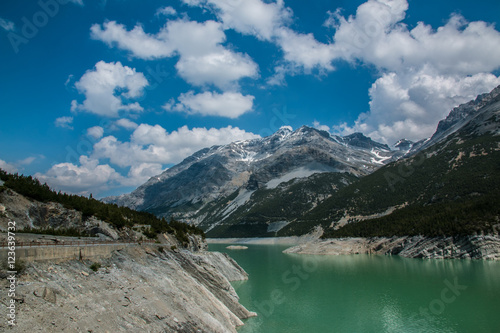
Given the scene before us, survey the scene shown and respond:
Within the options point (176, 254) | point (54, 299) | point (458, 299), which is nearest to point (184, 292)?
point (176, 254)

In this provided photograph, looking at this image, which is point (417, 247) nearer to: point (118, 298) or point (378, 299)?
point (378, 299)

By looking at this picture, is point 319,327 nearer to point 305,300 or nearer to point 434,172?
point 305,300

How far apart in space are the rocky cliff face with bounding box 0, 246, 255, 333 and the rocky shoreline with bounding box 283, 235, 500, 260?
6825 cm

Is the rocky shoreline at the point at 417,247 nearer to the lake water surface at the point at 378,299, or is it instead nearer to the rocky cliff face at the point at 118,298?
the lake water surface at the point at 378,299

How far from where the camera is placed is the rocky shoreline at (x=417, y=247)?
73.1 metres

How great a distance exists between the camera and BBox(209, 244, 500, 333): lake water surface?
1275 inches

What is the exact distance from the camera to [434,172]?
152125 mm

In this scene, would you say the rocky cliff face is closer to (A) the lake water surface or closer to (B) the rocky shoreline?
(A) the lake water surface

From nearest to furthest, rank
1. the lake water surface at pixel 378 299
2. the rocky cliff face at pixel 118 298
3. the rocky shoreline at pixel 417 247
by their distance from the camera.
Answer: the rocky cliff face at pixel 118 298 < the lake water surface at pixel 378 299 < the rocky shoreline at pixel 417 247

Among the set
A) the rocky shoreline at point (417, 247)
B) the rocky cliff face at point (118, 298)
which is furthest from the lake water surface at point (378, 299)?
the rocky shoreline at point (417, 247)

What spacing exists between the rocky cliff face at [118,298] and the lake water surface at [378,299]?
26.1 feet

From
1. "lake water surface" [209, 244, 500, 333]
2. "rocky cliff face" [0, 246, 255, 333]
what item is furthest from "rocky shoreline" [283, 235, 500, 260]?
"rocky cliff face" [0, 246, 255, 333]

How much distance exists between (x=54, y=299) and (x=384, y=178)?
190776 mm

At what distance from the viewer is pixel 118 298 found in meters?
19.3
